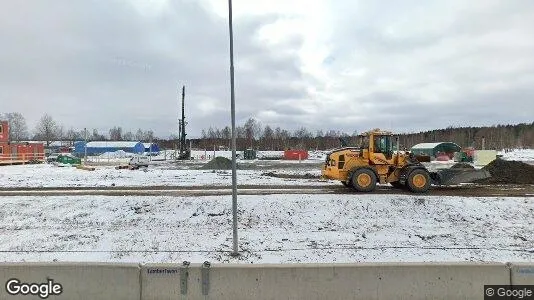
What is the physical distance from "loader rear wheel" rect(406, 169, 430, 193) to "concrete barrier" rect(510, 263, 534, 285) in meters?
13.1

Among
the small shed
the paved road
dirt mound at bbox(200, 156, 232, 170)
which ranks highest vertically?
the small shed

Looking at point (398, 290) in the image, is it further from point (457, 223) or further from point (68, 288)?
point (457, 223)

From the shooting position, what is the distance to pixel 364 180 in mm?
18828

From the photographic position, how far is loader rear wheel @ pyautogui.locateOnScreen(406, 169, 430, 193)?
18.7 m

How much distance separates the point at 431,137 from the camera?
18038cm

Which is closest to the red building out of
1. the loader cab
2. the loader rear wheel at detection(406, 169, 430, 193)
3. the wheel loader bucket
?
the loader cab

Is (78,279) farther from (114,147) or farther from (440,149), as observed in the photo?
(114,147)

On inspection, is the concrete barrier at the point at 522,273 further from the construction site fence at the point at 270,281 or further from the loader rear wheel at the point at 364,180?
the loader rear wheel at the point at 364,180

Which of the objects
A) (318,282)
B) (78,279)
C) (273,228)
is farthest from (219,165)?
(318,282)

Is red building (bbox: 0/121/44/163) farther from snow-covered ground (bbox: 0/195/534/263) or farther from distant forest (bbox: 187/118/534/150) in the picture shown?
distant forest (bbox: 187/118/534/150)

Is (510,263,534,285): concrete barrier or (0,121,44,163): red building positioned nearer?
(510,263,534,285): concrete barrier

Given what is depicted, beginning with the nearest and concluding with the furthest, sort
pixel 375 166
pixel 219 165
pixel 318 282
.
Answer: pixel 318 282
pixel 375 166
pixel 219 165

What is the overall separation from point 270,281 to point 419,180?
573 inches

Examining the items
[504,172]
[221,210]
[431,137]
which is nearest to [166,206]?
[221,210]
